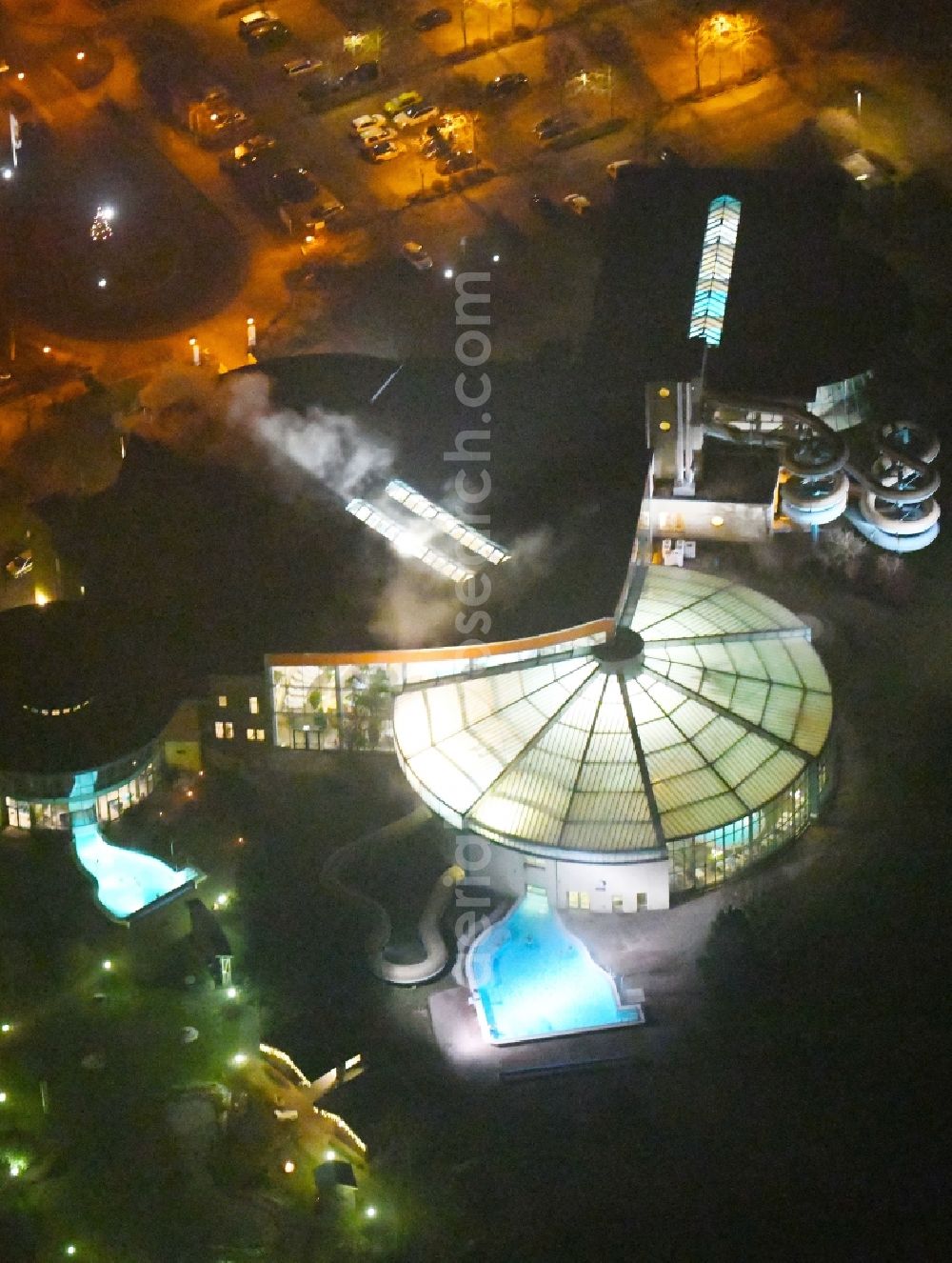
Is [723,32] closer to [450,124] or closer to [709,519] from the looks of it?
[450,124]

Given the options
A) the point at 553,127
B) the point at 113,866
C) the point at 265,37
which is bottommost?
the point at 113,866

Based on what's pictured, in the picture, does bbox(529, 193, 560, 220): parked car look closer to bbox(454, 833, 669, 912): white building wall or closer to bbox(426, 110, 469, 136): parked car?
bbox(426, 110, 469, 136): parked car

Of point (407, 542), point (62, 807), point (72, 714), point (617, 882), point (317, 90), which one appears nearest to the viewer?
point (617, 882)

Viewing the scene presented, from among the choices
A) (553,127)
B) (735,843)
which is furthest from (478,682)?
(553,127)

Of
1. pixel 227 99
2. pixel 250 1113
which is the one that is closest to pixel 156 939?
pixel 250 1113

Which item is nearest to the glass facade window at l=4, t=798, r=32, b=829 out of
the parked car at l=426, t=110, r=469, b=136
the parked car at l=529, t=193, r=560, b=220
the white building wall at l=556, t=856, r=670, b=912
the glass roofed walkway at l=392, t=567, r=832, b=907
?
the glass roofed walkway at l=392, t=567, r=832, b=907

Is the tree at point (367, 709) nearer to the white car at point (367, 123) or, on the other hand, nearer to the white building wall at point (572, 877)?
the white building wall at point (572, 877)
